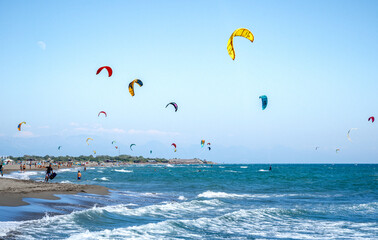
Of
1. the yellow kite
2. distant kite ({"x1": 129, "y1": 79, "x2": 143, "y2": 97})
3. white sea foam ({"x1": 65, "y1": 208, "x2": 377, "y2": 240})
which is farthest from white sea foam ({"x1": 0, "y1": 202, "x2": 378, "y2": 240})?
distant kite ({"x1": 129, "y1": 79, "x2": 143, "y2": 97})

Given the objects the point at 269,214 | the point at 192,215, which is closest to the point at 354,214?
the point at 269,214

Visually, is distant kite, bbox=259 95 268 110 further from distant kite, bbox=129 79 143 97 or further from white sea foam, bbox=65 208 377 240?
distant kite, bbox=129 79 143 97

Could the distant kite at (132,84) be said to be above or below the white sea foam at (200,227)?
above

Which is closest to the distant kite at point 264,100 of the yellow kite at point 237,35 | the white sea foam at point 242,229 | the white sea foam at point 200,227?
the yellow kite at point 237,35

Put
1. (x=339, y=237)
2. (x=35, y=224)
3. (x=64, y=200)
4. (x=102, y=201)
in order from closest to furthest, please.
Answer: (x=35, y=224)
(x=339, y=237)
(x=64, y=200)
(x=102, y=201)

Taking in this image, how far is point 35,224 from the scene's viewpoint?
1026 cm

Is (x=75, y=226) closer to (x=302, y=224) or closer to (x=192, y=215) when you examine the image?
(x=192, y=215)

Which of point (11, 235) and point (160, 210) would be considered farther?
point (160, 210)

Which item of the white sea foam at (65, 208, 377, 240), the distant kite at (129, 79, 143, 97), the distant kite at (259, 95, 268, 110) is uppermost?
the distant kite at (129, 79, 143, 97)

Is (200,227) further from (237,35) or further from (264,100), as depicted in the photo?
(264,100)

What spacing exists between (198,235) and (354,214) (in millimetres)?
9087

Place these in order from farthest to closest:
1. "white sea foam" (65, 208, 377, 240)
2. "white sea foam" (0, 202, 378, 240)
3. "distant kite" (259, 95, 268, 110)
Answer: "distant kite" (259, 95, 268, 110) → "white sea foam" (65, 208, 377, 240) → "white sea foam" (0, 202, 378, 240)

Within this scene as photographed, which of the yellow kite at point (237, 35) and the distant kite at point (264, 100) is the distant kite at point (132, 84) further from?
the yellow kite at point (237, 35)

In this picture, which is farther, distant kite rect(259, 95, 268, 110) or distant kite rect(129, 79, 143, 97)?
distant kite rect(129, 79, 143, 97)
